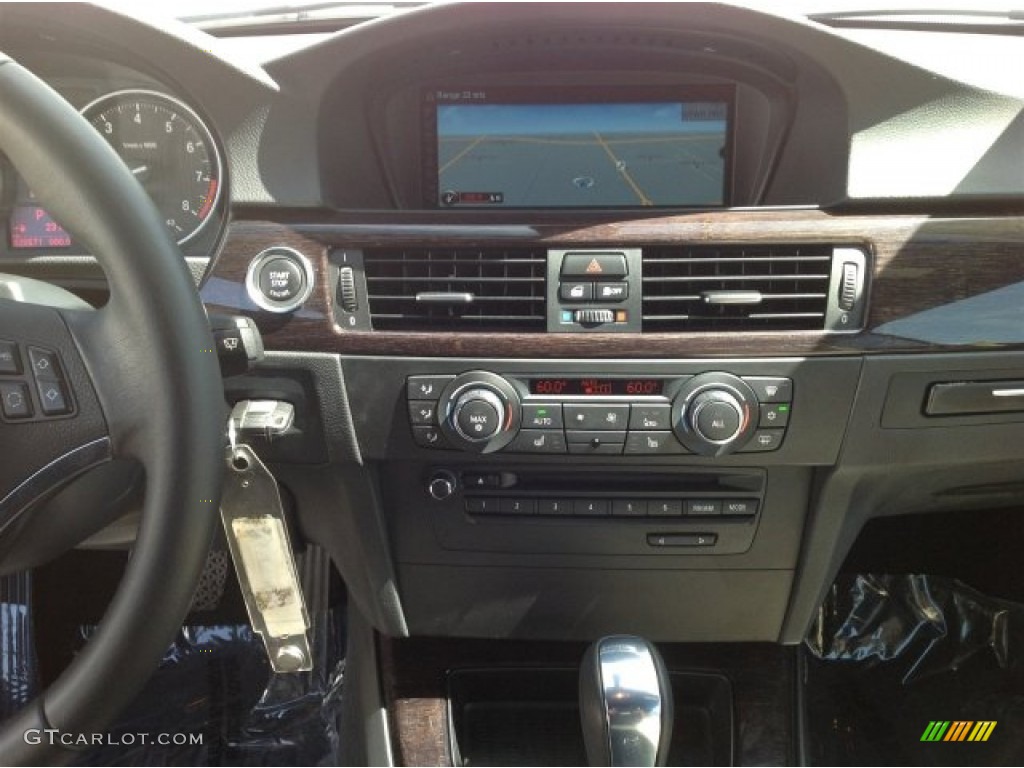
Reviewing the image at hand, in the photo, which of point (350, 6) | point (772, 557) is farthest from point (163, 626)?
point (350, 6)

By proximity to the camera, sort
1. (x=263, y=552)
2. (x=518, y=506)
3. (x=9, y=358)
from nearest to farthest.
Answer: (x=9, y=358)
(x=263, y=552)
(x=518, y=506)

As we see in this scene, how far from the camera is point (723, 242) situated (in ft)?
5.34

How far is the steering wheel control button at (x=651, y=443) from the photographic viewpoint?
66.5 inches

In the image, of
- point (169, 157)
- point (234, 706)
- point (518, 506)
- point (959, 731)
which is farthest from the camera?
point (234, 706)

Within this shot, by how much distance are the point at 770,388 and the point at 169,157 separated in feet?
3.43

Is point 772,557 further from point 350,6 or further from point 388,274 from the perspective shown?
point 350,6

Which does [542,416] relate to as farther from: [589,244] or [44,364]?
[44,364]

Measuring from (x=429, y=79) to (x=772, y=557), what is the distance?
1.03 m

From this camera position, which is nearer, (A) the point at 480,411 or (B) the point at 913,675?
(A) the point at 480,411

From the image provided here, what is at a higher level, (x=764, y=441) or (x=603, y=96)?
(x=603, y=96)

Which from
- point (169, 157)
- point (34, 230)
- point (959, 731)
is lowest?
point (959, 731)

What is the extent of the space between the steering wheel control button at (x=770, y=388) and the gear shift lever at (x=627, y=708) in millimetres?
442

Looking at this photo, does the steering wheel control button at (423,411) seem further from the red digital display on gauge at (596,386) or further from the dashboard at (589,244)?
the red digital display on gauge at (596,386)

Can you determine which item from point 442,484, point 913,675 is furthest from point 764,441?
point 913,675
